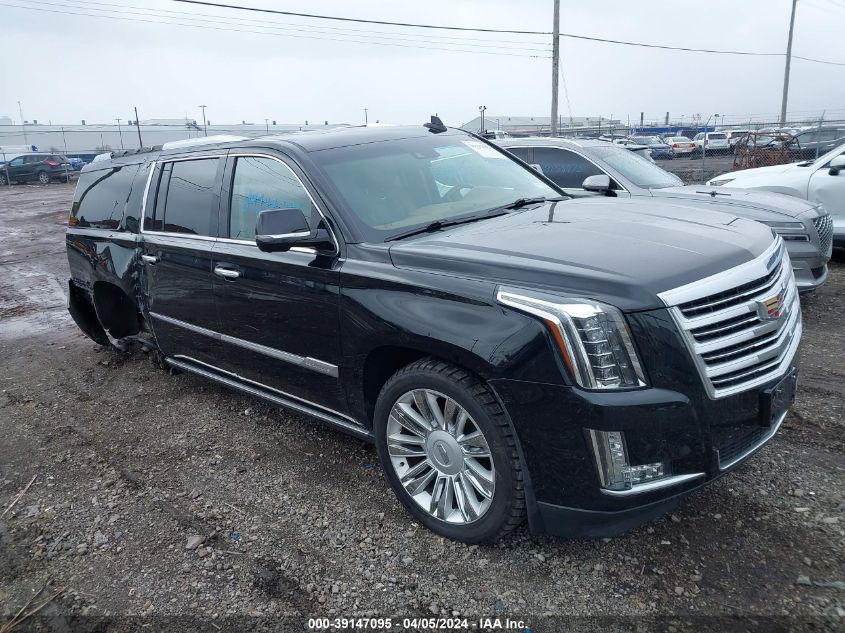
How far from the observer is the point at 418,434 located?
3.11 metres

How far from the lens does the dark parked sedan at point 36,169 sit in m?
31.0

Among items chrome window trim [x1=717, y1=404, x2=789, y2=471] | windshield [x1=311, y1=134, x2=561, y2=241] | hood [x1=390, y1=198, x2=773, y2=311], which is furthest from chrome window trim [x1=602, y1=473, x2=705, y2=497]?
Answer: windshield [x1=311, y1=134, x2=561, y2=241]

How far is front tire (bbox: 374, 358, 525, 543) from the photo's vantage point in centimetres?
275

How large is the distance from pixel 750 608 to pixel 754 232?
1755 millimetres

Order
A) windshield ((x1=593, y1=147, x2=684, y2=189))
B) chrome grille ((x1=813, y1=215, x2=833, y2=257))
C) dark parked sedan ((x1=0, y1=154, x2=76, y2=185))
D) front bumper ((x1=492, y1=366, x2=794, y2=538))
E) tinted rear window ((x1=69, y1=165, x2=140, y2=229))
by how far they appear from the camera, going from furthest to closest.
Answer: dark parked sedan ((x1=0, y1=154, x2=76, y2=185)), windshield ((x1=593, y1=147, x2=684, y2=189)), chrome grille ((x1=813, y1=215, x2=833, y2=257)), tinted rear window ((x1=69, y1=165, x2=140, y2=229)), front bumper ((x1=492, y1=366, x2=794, y2=538))

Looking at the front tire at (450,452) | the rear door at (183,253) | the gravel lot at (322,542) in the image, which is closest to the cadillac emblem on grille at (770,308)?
the gravel lot at (322,542)

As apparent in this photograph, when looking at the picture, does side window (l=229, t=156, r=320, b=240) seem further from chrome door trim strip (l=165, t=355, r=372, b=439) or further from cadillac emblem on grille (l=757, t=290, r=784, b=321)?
cadillac emblem on grille (l=757, t=290, r=784, b=321)

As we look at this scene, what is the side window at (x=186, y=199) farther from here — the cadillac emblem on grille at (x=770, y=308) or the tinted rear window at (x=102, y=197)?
the cadillac emblem on grille at (x=770, y=308)

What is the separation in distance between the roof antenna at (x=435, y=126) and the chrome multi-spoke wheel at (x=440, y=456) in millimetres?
2217

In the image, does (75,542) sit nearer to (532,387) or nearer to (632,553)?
(532,387)

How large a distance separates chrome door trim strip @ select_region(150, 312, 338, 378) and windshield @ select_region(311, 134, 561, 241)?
746 millimetres

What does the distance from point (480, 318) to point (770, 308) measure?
1256 mm

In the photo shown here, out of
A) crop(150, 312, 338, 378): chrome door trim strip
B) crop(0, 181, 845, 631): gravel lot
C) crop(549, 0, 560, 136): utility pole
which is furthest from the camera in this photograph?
crop(549, 0, 560, 136): utility pole

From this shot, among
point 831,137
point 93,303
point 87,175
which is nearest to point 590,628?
point 93,303
